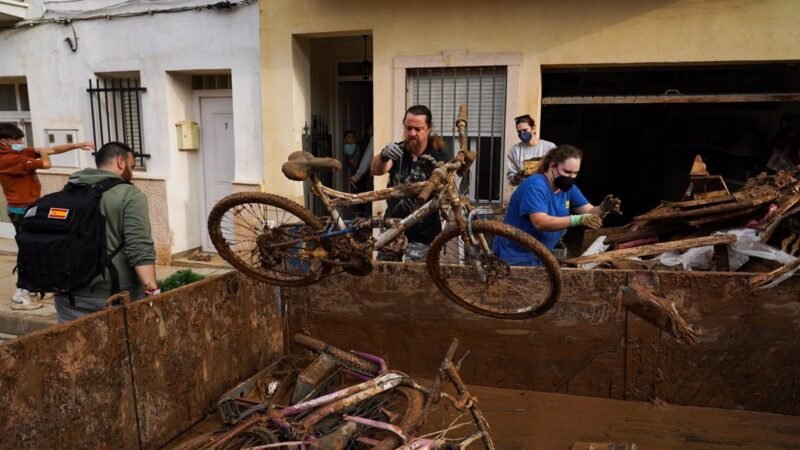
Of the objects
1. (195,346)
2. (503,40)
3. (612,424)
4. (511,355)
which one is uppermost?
(503,40)

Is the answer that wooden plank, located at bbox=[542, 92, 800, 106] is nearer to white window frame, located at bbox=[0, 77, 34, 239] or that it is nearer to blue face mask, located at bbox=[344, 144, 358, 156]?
blue face mask, located at bbox=[344, 144, 358, 156]

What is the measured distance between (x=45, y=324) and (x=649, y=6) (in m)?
7.18

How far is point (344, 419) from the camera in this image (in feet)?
9.17

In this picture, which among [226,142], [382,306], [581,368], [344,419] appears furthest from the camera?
[226,142]

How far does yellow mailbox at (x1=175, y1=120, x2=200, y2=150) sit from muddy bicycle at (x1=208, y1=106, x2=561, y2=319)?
15.6 feet

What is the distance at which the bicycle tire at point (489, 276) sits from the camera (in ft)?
9.34

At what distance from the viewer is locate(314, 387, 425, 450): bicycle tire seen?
2.59 metres

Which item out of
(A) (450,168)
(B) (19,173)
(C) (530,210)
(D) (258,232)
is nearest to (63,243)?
(D) (258,232)

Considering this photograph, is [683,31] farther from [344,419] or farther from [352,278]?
[344,419]

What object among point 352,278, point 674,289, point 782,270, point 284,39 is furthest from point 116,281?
point 284,39

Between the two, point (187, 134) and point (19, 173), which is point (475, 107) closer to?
point (187, 134)

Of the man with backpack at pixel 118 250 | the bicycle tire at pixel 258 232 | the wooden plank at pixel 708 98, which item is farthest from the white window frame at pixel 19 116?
the wooden plank at pixel 708 98

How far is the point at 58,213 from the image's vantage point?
3.25 m

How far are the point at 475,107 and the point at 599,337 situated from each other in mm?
3861
